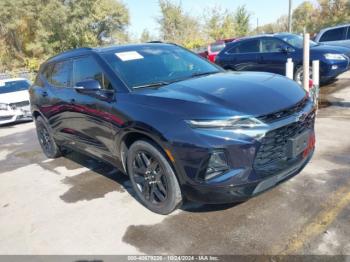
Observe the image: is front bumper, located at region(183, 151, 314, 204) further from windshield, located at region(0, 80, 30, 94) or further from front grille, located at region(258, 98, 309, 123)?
windshield, located at region(0, 80, 30, 94)

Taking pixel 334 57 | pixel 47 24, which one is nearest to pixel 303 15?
pixel 47 24

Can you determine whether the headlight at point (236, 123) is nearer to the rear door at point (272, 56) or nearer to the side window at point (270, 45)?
the rear door at point (272, 56)

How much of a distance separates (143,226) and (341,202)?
6.41 feet

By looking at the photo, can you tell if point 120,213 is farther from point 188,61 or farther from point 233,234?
point 188,61

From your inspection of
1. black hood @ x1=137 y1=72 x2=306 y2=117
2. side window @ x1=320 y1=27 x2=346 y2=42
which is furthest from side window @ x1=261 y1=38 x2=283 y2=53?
black hood @ x1=137 y1=72 x2=306 y2=117

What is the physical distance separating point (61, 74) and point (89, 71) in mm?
1036

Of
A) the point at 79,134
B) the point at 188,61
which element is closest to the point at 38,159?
the point at 79,134

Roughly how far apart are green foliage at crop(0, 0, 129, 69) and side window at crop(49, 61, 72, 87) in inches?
1189

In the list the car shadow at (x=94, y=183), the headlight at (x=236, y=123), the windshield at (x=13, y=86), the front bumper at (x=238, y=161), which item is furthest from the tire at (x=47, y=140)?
the windshield at (x=13, y=86)

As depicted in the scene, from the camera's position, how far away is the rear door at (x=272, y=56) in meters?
9.37

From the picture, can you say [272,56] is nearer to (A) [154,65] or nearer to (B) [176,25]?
(A) [154,65]

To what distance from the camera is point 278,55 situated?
9438 mm

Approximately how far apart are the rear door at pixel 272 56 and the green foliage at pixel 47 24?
2744cm

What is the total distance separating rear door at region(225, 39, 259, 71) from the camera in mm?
9996
